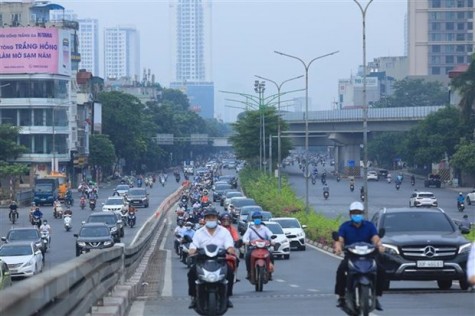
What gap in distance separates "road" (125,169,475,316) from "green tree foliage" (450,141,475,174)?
203ft

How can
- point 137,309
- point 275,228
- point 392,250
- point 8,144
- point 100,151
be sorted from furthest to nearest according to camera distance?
point 100,151
point 8,144
point 275,228
point 392,250
point 137,309

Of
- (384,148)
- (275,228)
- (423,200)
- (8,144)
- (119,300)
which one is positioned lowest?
(423,200)

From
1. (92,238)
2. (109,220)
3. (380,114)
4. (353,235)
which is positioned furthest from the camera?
(380,114)

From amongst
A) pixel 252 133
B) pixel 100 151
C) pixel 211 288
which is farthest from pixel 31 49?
pixel 211 288

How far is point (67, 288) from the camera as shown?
10.5 meters

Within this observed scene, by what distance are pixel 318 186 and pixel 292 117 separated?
2084cm

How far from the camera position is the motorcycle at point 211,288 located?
51.2 ft

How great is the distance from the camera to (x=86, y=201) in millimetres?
88125

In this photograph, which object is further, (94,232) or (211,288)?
(94,232)

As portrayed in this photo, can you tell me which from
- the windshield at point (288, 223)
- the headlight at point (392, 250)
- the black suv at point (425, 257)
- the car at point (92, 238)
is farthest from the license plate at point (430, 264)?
the windshield at point (288, 223)

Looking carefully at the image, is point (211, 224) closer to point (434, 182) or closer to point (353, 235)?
point (353, 235)

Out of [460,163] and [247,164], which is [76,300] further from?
[247,164]

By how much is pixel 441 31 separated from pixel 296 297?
159 meters

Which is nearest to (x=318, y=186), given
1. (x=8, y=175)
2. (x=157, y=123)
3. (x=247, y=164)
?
(x=247, y=164)
